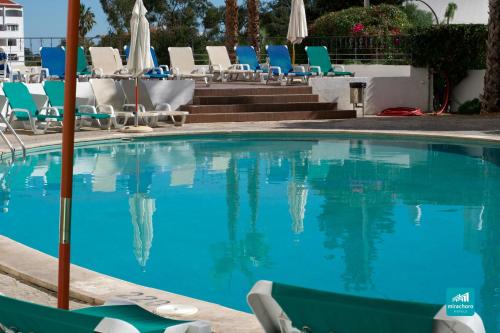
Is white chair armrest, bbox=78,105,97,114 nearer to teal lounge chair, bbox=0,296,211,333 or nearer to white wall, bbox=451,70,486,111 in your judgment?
white wall, bbox=451,70,486,111

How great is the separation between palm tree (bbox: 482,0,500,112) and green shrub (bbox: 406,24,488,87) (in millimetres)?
997

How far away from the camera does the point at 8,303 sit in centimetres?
275

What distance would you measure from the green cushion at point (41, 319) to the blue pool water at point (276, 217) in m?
3.24

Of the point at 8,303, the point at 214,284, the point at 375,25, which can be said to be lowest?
the point at 214,284

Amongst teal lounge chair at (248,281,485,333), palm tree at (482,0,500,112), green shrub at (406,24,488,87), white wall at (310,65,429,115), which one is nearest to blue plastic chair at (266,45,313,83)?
white wall at (310,65,429,115)

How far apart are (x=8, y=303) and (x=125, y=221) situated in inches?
239

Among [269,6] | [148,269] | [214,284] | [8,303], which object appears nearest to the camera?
[8,303]

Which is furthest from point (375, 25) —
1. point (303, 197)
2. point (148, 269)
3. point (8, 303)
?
point (8, 303)

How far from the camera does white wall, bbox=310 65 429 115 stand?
65.0 ft

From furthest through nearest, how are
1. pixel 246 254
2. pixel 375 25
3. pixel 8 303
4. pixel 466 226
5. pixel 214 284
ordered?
pixel 375 25
pixel 466 226
pixel 246 254
pixel 214 284
pixel 8 303

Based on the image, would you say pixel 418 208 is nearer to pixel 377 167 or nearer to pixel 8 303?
pixel 377 167

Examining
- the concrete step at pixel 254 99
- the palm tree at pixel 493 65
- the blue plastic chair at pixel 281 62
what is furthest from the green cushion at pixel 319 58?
the palm tree at pixel 493 65

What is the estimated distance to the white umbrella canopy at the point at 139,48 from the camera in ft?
54.0

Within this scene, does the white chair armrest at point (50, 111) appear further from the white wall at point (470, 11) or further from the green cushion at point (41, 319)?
the white wall at point (470, 11)
